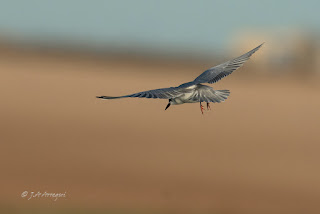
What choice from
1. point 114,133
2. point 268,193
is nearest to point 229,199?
point 268,193

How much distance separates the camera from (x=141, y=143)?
70.1ft

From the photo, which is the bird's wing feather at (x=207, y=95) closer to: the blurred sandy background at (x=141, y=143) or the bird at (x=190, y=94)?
the bird at (x=190, y=94)

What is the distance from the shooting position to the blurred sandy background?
51.3 ft

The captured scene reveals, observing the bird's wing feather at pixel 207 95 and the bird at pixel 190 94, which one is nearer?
the bird at pixel 190 94

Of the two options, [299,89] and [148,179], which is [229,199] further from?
[299,89]

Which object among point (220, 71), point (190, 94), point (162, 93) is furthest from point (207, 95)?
point (220, 71)

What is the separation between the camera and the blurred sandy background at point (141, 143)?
15633 mm

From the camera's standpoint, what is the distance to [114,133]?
21.6 m

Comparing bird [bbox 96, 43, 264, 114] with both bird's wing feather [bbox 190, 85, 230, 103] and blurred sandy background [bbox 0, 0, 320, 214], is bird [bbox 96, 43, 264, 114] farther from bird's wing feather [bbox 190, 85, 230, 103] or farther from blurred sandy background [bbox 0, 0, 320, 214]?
blurred sandy background [bbox 0, 0, 320, 214]

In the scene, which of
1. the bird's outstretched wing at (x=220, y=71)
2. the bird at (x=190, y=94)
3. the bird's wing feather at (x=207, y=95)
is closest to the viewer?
the bird at (x=190, y=94)

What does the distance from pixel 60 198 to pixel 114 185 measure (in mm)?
2083

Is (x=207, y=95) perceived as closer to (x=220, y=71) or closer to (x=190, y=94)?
(x=190, y=94)

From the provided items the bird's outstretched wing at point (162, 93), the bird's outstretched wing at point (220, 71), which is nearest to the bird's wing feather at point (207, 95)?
the bird's outstretched wing at point (162, 93)

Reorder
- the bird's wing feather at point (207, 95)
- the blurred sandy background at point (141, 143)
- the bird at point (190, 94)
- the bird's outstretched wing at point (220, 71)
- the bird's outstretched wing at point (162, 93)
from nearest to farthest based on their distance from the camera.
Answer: the bird's outstretched wing at point (162, 93) < the bird at point (190, 94) < the bird's wing feather at point (207, 95) < the bird's outstretched wing at point (220, 71) < the blurred sandy background at point (141, 143)
